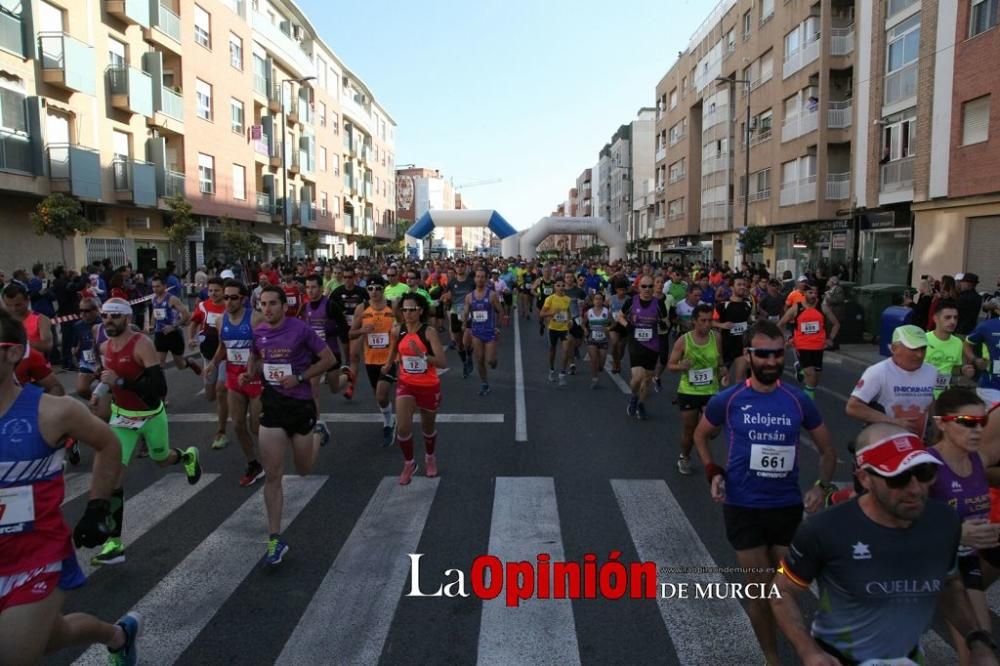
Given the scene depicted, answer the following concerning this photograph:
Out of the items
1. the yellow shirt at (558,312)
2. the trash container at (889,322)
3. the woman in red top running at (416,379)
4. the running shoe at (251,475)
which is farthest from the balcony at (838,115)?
the running shoe at (251,475)

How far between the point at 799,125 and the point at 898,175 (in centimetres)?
909

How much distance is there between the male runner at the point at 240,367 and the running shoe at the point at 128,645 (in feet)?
10.8

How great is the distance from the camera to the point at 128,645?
3531 millimetres

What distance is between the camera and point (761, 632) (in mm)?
3541

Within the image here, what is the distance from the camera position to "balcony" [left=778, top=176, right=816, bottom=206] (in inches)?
1297

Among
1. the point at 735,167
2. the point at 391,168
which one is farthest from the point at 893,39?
the point at 391,168

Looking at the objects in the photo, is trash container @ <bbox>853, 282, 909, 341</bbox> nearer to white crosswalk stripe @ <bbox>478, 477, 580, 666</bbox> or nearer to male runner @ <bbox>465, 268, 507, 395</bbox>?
male runner @ <bbox>465, 268, 507, 395</bbox>

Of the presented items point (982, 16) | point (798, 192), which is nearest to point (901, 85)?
point (982, 16)

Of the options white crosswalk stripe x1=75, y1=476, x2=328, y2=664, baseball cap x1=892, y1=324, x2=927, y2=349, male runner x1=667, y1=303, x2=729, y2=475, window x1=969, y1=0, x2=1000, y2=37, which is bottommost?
white crosswalk stripe x1=75, y1=476, x2=328, y2=664

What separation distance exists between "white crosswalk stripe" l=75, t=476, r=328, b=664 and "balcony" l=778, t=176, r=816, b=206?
1263 inches

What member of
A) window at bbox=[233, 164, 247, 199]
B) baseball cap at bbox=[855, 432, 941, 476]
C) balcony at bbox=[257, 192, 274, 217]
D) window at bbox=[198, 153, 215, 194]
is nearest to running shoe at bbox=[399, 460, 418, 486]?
baseball cap at bbox=[855, 432, 941, 476]

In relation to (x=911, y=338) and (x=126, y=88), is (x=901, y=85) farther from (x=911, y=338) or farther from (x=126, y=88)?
(x=126, y=88)

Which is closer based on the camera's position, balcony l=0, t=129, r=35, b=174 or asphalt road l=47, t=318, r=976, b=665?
asphalt road l=47, t=318, r=976, b=665

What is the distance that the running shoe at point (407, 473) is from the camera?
686 centimetres
